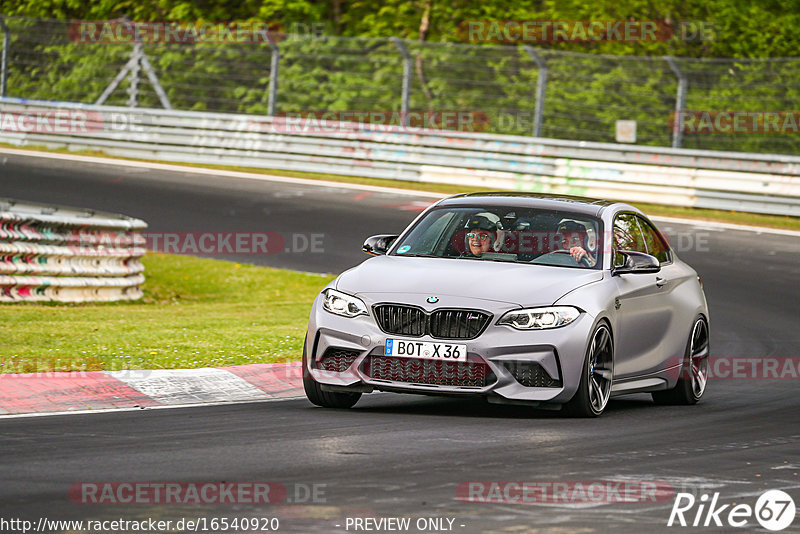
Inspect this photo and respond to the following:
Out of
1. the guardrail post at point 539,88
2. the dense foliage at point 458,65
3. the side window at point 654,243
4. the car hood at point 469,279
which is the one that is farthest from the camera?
the guardrail post at point 539,88

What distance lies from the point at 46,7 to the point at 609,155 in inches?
826

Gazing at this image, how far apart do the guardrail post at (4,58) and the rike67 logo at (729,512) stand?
27.5 metres

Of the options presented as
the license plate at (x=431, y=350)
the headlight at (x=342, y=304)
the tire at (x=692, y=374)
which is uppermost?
the headlight at (x=342, y=304)

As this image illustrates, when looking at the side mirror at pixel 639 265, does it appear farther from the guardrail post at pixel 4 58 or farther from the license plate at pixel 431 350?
the guardrail post at pixel 4 58

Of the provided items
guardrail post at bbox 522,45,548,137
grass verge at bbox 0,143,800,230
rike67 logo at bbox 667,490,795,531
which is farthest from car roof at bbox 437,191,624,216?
guardrail post at bbox 522,45,548,137

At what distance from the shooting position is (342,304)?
9445 mm

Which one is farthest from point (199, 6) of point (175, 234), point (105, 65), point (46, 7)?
point (175, 234)

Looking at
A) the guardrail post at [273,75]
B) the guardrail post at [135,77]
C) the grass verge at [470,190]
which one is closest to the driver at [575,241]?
the grass verge at [470,190]

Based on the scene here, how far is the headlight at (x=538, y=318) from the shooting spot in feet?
29.8

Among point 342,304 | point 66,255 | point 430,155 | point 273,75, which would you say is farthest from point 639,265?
point 273,75

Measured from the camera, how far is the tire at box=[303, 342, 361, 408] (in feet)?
31.6

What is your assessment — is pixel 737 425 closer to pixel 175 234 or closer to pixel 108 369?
pixel 108 369
